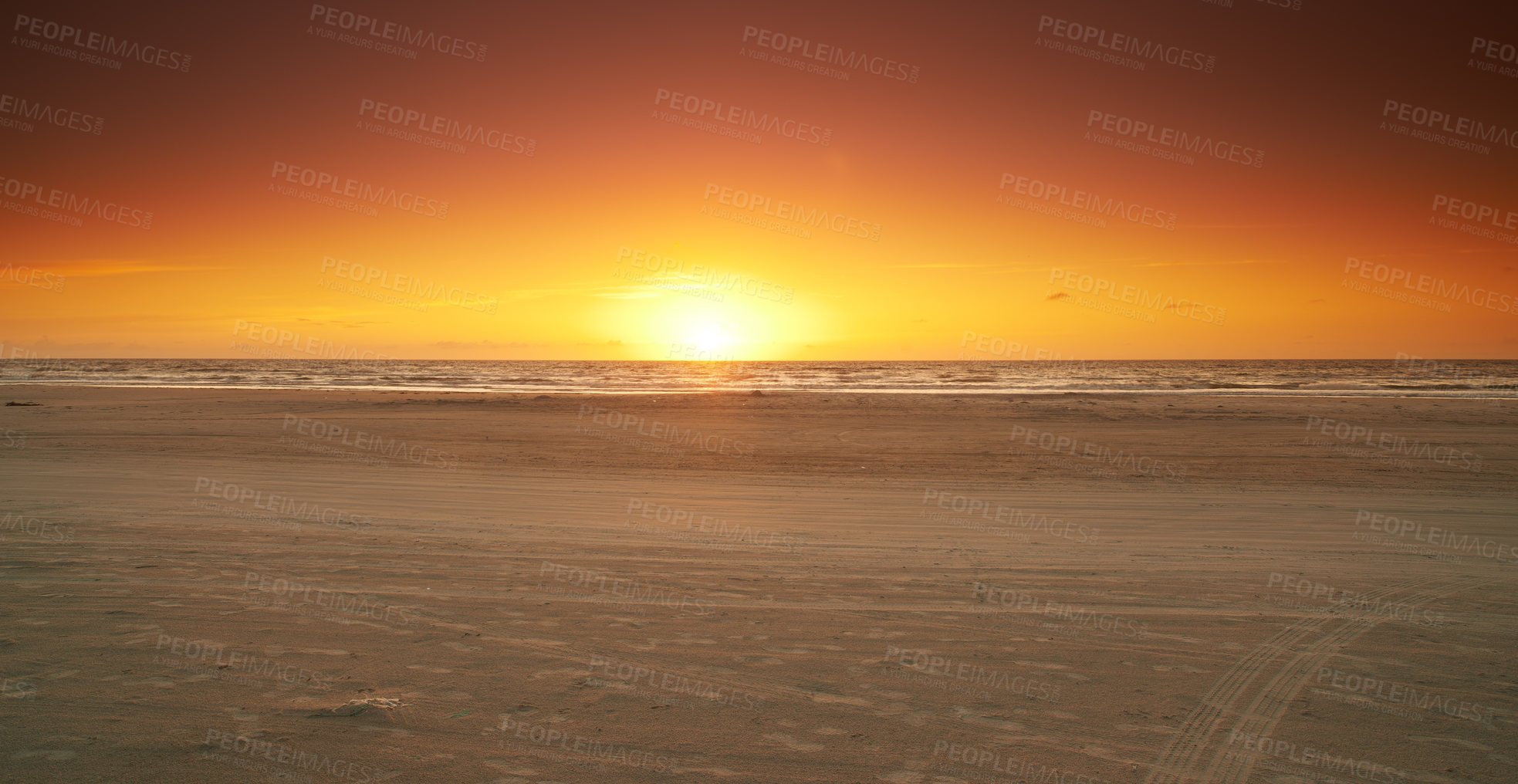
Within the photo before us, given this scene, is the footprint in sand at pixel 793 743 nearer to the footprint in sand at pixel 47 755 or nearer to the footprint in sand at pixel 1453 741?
the footprint in sand at pixel 1453 741

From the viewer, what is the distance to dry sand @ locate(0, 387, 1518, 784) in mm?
3602

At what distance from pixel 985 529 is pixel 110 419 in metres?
25.4

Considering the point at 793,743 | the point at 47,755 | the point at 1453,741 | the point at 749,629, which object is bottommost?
the point at 47,755

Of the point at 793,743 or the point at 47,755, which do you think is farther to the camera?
the point at 793,743

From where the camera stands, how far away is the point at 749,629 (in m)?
5.21

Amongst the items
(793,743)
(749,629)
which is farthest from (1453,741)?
(749,629)

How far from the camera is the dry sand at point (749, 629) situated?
11.8 ft

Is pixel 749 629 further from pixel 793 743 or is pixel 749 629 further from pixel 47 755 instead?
pixel 47 755

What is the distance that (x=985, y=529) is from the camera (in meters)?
9.02

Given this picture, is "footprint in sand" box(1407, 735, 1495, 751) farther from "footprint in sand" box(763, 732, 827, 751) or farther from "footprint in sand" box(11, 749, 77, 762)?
"footprint in sand" box(11, 749, 77, 762)

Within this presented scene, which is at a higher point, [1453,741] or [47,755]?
[1453,741]

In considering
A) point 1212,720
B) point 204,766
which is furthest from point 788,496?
point 204,766

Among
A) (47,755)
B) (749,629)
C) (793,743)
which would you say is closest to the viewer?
(47,755)

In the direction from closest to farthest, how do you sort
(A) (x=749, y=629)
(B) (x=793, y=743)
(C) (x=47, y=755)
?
(C) (x=47, y=755) → (B) (x=793, y=743) → (A) (x=749, y=629)
